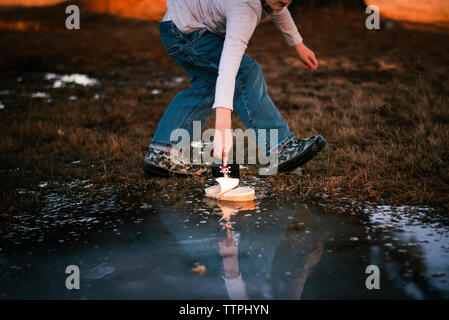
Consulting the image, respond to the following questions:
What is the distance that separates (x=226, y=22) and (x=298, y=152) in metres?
0.89

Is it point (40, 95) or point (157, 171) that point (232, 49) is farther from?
point (40, 95)

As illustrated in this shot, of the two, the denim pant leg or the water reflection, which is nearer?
the water reflection

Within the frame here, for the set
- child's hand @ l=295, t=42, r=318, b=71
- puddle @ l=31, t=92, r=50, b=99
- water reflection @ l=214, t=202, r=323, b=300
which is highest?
child's hand @ l=295, t=42, r=318, b=71

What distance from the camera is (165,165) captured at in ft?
10.1

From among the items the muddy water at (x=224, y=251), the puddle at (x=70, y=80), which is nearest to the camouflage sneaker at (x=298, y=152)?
the muddy water at (x=224, y=251)

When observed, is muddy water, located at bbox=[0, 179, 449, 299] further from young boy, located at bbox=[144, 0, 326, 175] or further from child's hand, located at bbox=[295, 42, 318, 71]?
child's hand, located at bbox=[295, 42, 318, 71]

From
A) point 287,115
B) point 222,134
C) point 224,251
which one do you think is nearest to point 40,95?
point 287,115

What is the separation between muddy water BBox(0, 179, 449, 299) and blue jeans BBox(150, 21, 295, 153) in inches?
22.0

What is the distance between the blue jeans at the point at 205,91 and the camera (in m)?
2.80

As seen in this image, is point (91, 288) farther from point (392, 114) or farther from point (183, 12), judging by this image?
point (392, 114)

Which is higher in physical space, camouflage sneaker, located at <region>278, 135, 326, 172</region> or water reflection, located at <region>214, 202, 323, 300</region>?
camouflage sneaker, located at <region>278, 135, 326, 172</region>

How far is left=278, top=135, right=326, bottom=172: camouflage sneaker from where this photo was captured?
285cm

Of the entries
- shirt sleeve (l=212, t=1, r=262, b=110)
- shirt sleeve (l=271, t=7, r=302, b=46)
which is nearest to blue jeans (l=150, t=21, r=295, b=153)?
shirt sleeve (l=271, t=7, r=302, b=46)
